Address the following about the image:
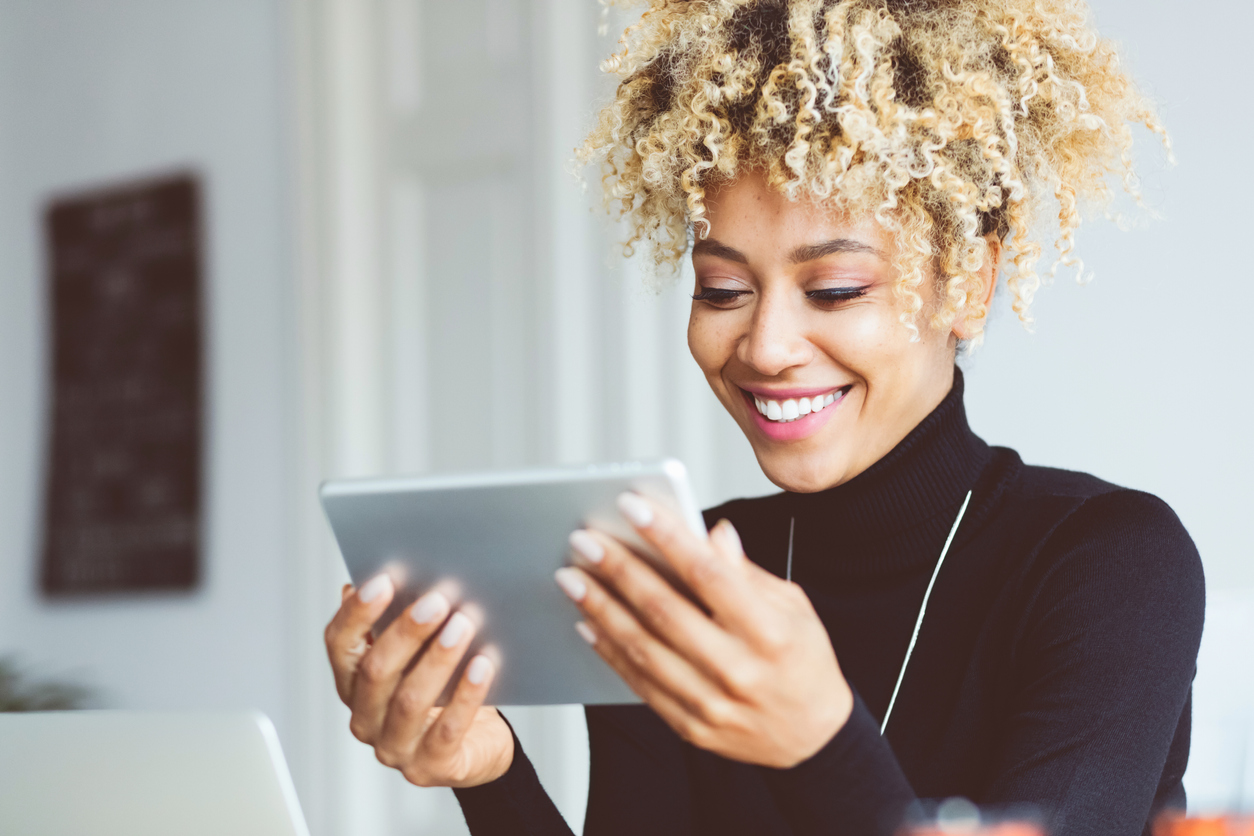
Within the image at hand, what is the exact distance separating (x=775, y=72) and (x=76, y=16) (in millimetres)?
2774

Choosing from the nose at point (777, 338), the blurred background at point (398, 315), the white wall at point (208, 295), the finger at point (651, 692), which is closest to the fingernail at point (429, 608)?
the finger at point (651, 692)

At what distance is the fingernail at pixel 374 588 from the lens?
0.88 m

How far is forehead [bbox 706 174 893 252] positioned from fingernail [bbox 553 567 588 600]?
0.44 metres

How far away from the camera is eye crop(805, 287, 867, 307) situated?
3.60 ft

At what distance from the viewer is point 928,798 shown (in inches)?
43.8

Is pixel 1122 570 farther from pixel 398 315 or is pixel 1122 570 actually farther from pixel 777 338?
pixel 398 315

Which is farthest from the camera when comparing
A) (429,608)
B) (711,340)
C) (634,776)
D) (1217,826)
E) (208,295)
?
(208,295)

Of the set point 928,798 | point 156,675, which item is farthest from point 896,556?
point 156,675

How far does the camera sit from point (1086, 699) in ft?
3.13

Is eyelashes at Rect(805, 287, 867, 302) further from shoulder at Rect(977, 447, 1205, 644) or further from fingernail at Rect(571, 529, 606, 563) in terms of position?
fingernail at Rect(571, 529, 606, 563)

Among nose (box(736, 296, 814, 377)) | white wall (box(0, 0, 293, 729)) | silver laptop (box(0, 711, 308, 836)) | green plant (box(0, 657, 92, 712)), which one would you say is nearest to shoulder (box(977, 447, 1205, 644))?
nose (box(736, 296, 814, 377))

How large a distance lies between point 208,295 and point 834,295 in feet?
7.14

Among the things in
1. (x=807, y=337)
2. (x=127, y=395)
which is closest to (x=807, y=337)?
(x=807, y=337)

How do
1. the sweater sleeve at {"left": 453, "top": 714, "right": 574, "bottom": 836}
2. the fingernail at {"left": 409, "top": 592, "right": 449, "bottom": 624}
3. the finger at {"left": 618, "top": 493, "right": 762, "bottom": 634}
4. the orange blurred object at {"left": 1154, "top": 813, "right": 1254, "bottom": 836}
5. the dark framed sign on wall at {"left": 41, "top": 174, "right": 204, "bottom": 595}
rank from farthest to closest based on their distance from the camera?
the dark framed sign on wall at {"left": 41, "top": 174, "right": 204, "bottom": 595} < the sweater sleeve at {"left": 453, "top": 714, "right": 574, "bottom": 836} < the fingernail at {"left": 409, "top": 592, "right": 449, "bottom": 624} < the finger at {"left": 618, "top": 493, "right": 762, "bottom": 634} < the orange blurred object at {"left": 1154, "top": 813, "right": 1254, "bottom": 836}
